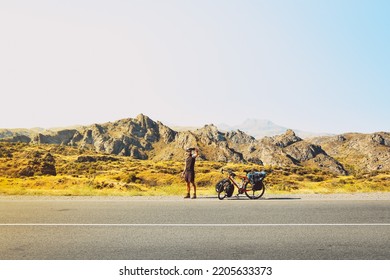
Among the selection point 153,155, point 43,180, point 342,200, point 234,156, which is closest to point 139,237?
point 342,200

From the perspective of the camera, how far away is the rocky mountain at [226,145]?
374ft

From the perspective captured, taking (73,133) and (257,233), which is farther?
(73,133)

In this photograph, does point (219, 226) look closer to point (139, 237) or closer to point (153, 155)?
point (139, 237)

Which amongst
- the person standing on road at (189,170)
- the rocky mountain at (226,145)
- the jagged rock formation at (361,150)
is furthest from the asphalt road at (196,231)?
the jagged rock formation at (361,150)

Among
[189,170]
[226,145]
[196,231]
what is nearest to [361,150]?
[226,145]

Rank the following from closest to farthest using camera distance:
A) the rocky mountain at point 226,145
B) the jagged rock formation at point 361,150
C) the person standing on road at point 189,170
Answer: the person standing on road at point 189,170 → the rocky mountain at point 226,145 → the jagged rock formation at point 361,150

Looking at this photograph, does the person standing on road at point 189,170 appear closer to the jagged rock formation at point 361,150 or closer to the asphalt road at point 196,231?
the asphalt road at point 196,231

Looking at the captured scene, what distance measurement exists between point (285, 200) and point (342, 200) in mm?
1993

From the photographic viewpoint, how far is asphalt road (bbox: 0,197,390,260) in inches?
275

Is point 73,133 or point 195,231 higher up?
point 73,133

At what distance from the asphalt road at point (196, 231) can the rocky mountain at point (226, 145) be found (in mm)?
95961

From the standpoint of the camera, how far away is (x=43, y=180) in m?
37.7

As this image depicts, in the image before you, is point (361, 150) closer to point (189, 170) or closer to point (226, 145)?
point (226, 145)

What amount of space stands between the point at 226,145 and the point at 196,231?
110 metres
